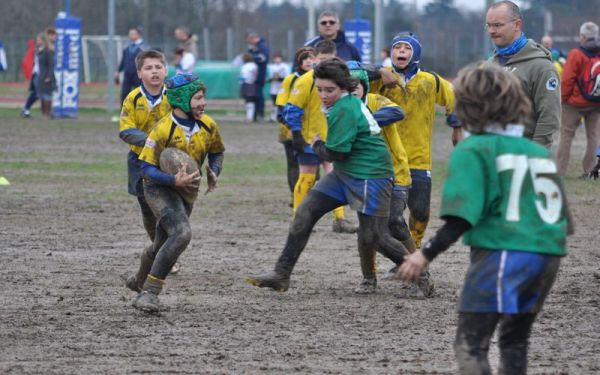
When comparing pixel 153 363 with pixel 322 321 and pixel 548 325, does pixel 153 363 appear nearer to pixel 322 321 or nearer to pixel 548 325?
pixel 322 321

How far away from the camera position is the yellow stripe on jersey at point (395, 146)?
8.90m

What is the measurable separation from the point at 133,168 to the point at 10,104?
2932 cm

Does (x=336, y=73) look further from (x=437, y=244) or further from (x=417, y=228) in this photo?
(x=437, y=244)

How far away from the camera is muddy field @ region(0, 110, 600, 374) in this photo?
6844 mm

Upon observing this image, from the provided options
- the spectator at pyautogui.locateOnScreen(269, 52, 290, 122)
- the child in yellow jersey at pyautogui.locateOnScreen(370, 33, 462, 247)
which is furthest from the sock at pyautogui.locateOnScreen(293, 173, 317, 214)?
the spectator at pyautogui.locateOnScreen(269, 52, 290, 122)

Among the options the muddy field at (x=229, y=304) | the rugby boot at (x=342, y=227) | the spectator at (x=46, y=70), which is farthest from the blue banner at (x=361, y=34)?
the rugby boot at (x=342, y=227)

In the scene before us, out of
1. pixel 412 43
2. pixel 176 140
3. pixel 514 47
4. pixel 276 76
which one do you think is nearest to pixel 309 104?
pixel 412 43

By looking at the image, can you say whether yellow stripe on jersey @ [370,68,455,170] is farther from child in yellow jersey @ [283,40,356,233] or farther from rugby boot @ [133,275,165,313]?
rugby boot @ [133,275,165,313]

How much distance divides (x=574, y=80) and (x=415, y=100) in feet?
27.5

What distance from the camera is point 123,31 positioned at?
50.1m

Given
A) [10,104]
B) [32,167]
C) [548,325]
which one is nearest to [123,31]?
[10,104]

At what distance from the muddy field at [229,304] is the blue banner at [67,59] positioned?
48.9ft

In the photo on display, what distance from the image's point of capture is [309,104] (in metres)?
11.3

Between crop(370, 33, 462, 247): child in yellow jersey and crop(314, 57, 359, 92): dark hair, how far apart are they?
3.48 feet
